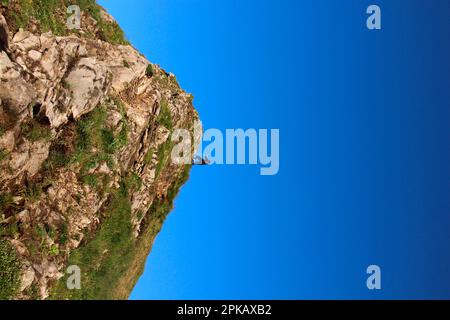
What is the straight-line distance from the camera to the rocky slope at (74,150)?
16.4 m

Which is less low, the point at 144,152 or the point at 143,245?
the point at 144,152

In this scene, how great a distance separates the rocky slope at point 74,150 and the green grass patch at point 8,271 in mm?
39

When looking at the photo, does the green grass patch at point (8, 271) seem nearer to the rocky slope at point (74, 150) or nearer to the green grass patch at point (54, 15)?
the rocky slope at point (74, 150)

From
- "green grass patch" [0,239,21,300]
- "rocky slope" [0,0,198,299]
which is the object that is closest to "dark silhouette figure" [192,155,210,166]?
"rocky slope" [0,0,198,299]

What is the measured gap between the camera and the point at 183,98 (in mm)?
32906

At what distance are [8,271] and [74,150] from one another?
592 cm

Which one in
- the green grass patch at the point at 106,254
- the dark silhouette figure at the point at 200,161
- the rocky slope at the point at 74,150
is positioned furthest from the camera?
the dark silhouette figure at the point at 200,161

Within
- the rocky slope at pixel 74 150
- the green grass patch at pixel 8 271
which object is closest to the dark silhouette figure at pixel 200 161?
the rocky slope at pixel 74 150

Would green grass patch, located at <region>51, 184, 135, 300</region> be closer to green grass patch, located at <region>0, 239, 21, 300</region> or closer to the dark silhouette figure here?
green grass patch, located at <region>0, 239, 21, 300</region>

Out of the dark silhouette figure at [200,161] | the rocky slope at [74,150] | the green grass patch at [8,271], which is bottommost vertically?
the green grass patch at [8,271]
